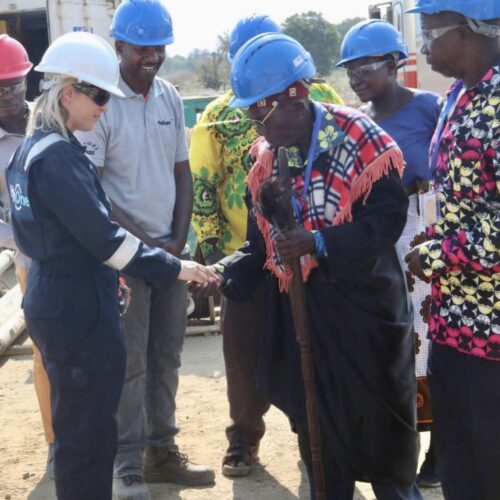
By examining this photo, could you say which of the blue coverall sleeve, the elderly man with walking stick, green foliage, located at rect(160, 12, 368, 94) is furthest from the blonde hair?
green foliage, located at rect(160, 12, 368, 94)

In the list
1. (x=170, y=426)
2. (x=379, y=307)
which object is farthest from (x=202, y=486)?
(x=379, y=307)

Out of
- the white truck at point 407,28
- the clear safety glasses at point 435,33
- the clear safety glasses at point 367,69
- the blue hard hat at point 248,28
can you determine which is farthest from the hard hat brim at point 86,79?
the white truck at point 407,28

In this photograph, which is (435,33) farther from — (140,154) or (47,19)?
(47,19)

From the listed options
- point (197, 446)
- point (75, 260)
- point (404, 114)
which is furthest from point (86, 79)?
point (197, 446)

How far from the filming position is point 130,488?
15.5 ft

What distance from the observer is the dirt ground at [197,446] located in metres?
4.91

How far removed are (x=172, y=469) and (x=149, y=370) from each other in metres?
0.52

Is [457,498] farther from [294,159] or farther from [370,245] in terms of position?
[294,159]

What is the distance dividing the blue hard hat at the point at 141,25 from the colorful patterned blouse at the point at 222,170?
23.7 inches

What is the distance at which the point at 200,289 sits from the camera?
162 inches

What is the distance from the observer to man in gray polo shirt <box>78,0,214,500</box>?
470 cm

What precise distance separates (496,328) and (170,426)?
7.63 feet

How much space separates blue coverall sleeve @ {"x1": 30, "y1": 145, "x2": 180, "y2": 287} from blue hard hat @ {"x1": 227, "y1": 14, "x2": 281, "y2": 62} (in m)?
1.74

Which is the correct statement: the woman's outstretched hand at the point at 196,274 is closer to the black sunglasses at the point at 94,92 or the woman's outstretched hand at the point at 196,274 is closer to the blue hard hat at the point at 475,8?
the black sunglasses at the point at 94,92
